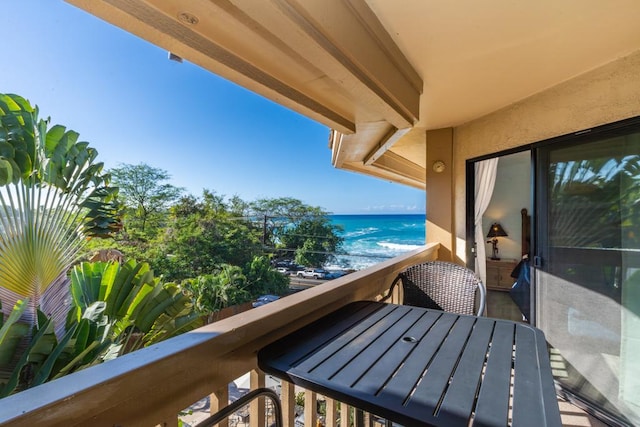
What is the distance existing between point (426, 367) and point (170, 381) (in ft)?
2.53

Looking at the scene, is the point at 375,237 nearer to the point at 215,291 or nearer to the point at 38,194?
the point at 215,291

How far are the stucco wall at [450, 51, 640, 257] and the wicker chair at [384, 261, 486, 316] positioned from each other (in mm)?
1505

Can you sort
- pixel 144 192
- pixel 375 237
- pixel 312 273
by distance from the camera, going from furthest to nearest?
pixel 375 237
pixel 312 273
pixel 144 192

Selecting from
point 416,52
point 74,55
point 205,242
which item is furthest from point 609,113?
point 205,242

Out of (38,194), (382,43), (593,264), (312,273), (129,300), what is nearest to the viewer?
(382,43)

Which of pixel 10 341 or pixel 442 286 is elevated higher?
pixel 442 286

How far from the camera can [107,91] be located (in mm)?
13391

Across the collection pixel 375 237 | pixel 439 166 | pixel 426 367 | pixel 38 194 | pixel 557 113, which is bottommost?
pixel 375 237

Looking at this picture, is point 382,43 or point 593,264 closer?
point 382,43

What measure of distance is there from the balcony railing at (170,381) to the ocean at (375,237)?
1888 centimetres

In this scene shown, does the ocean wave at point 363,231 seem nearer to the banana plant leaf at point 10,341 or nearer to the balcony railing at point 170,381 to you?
the banana plant leaf at point 10,341

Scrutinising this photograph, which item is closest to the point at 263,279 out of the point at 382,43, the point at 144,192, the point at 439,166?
the point at 144,192

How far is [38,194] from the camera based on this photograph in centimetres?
273

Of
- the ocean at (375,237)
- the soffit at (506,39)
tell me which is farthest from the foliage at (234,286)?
the soffit at (506,39)
